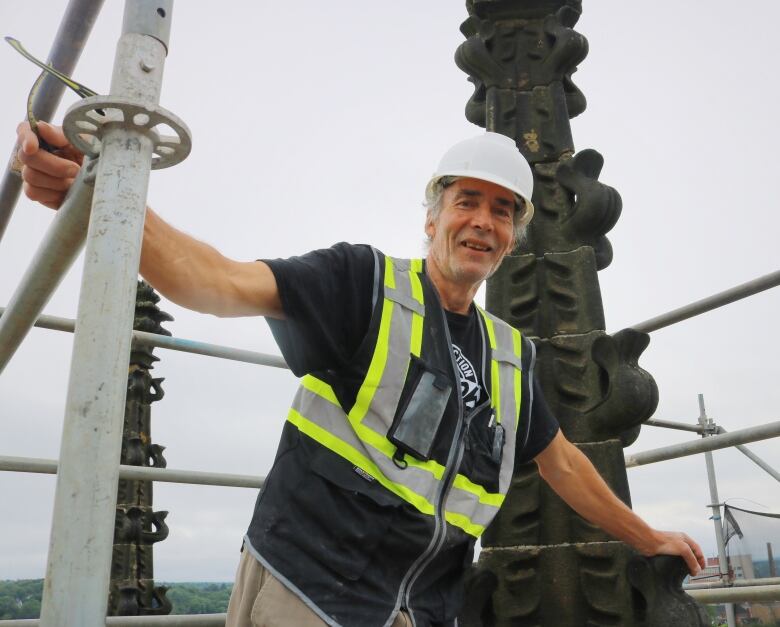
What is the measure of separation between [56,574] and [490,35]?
443cm

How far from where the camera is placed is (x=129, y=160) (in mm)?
1244

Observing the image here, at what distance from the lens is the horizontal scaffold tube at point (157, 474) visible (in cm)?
296

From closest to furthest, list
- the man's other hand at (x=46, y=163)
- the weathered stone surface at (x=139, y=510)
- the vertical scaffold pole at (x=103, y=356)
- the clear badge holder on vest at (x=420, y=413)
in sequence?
1. the vertical scaffold pole at (x=103, y=356)
2. the man's other hand at (x=46, y=163)
3. the clear badge holder on vest at (x=420, y=413)
4. the weathered stone surface at (x=139, y=510)

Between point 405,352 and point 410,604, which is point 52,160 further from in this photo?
point 410,604

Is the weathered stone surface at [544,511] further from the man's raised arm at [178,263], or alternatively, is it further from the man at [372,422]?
the man's raised arm at [178,263]

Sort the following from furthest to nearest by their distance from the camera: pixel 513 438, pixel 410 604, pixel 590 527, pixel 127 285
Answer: pixel 590 527
pixel 513 438
pixel 410 604
pixel 127 285

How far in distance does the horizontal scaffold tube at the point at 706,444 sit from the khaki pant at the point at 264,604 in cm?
150

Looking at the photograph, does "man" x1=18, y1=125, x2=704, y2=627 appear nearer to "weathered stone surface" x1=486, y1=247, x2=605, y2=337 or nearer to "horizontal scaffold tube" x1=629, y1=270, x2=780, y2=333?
"horizontal scaffold tube" x1=629, y1=270, x2=780, y2=333

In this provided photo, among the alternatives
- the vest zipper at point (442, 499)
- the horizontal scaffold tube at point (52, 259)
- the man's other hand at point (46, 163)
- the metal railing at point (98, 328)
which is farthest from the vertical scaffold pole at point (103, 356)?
the vest zipper at point (442, 499)

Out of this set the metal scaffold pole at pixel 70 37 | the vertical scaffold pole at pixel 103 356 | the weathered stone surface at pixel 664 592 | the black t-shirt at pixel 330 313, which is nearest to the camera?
the vertical scaffold pole at pixel 103 356

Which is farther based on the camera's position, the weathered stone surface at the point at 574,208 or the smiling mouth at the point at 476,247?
the weathered stone surface at the point at 574,208

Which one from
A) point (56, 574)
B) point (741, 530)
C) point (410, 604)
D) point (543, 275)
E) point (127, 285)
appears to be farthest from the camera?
point (741, 530)

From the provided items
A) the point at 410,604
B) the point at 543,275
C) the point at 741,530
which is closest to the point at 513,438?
the point at 410,604

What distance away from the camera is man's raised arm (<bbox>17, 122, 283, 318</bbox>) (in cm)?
155
